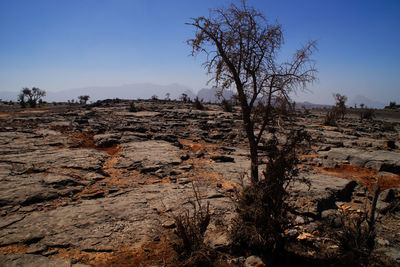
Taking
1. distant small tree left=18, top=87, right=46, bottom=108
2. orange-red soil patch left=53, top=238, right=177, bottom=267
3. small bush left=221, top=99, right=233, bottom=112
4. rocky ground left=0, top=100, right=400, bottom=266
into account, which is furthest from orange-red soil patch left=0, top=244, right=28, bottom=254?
distant small tree left=18, top=87, right=46, bottom=108

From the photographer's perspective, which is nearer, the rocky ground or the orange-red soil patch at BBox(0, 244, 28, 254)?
the orange-red soil patch at BBox(0, 244, 28, 254)

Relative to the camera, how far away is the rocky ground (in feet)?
10.2

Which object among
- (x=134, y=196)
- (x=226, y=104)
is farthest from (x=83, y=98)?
(x=226, y=104)

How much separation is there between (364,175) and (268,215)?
5.24 meters

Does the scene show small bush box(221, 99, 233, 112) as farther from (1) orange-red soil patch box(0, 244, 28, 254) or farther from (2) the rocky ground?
(1) orange-red soil patch box(0, 244, 28, 254)

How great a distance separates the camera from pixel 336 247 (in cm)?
334

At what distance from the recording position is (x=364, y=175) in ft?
21.4

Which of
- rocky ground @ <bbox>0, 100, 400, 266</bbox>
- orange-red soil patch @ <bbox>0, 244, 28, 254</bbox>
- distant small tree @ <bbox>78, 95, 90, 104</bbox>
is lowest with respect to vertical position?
orange-red soil patch @ <bbox>0, 244, 28, 254</bbox>

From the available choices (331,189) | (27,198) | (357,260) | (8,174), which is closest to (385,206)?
(331,189)

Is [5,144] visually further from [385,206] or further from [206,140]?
[385,206]

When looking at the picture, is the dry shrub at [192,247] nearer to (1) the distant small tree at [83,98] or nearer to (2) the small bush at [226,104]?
(2) the small bush at [226,104]

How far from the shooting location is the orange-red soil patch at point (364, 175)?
5787 millimetres

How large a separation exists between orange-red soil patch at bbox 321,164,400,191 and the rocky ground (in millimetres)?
30

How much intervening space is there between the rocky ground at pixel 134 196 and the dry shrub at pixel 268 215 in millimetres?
241
